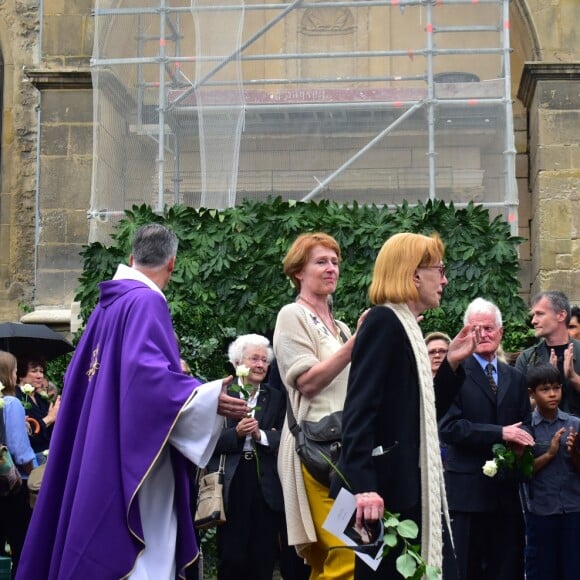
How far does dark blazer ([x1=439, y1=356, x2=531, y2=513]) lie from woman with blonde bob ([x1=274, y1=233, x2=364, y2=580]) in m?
1.40

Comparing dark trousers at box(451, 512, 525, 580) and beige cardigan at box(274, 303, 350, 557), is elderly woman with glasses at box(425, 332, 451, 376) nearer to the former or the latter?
dark trousers at box(451, 512, 525, 580)

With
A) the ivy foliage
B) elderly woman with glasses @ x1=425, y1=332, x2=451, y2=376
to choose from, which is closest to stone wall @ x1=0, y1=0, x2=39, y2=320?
the ivy foliage

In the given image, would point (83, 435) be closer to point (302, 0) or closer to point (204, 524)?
point (204, 524)

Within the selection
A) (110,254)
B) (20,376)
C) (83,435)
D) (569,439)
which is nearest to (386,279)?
(83,435)

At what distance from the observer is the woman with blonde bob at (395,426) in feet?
16.3

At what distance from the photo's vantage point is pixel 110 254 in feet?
37.0

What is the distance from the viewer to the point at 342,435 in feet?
16.6

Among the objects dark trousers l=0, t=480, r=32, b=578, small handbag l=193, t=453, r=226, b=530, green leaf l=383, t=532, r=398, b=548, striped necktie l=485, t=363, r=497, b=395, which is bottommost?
dark trousers l=0, t=480, r=32, b=578

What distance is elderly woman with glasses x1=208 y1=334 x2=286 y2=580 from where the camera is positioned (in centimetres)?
802

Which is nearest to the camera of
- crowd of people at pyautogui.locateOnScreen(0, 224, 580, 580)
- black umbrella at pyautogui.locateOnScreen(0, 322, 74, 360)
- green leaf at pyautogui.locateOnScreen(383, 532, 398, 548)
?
green leaf at pyautogui.locateOnScreen(383, 532, 398, 548)

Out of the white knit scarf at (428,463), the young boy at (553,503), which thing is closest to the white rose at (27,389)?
the young boy at (553,503)

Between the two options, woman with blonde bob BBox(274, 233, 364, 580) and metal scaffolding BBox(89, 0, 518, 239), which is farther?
metal scaffolding BBox(89, 0, 518, 239)

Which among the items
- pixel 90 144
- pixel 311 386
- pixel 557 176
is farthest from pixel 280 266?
pixel 311 386

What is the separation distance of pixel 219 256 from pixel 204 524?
3.87 m
